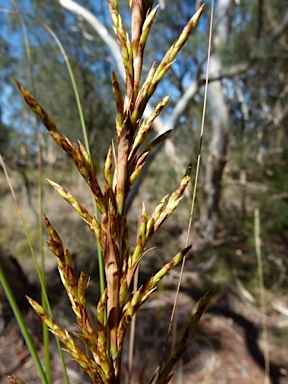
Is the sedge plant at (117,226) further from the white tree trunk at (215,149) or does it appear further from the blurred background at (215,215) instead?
the white tree trunk at (215,149)

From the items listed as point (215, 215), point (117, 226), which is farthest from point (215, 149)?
point (117, 226)

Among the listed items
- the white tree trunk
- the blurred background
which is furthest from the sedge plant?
the white tree trunk

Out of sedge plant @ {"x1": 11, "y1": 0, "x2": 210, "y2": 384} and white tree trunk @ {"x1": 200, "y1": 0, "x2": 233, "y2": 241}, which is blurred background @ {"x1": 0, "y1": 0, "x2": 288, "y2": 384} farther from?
sedge plant @ {"x1": 11, "y1": 0, "x2": 210, "y2": 384}

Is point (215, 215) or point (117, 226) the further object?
point (215, 215)

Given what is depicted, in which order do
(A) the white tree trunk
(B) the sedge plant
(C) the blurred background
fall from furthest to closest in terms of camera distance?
(A) the white tree trunk < (C) the blurred background < (B) the sedge plant

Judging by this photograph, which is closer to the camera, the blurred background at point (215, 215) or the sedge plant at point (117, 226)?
the sedge plant at point (117, 226)

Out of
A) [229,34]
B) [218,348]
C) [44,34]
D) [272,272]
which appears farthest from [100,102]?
[218,348]

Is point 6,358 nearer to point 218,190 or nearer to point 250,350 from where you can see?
point 250,350

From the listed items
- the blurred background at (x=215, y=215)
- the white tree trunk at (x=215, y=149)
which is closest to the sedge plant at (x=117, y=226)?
the blurred background at (x=215, y=215)

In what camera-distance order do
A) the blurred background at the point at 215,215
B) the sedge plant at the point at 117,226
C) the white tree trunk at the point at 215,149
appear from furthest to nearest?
the white tree trunk at the point at 215,149 < the blurred background at the point at 215,215 < the sedge plant at the point at 117,226

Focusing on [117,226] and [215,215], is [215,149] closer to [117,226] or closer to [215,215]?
[215,215]
